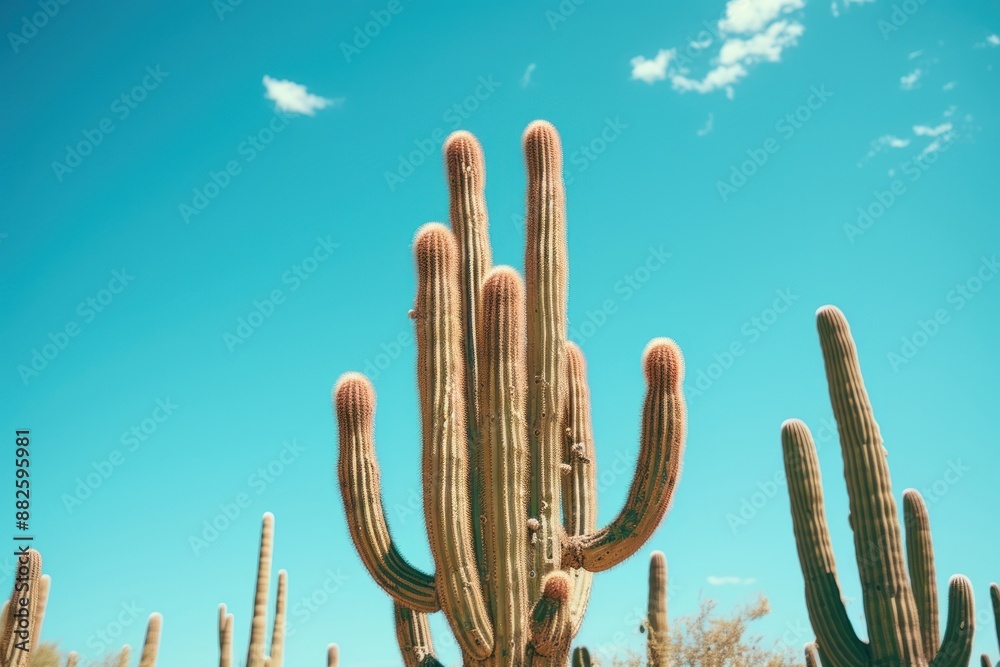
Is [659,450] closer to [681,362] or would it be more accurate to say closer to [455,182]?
[681,362]

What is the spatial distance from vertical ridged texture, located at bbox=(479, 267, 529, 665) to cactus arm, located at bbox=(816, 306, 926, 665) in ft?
17.0

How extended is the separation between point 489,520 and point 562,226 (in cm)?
272

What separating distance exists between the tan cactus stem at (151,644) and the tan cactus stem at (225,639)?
1.95m

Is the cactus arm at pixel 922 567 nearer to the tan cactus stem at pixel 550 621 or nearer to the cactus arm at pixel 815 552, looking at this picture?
the cactus arm at pixel 815 552

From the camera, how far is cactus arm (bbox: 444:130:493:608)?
23.4 feet

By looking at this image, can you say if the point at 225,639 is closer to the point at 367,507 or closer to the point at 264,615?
the point at 264,615

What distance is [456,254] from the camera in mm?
7602

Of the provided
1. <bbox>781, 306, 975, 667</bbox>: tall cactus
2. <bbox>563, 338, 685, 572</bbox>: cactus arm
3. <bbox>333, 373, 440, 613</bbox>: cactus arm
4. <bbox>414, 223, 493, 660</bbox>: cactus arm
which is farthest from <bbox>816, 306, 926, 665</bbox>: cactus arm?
<bbox>333, 373, 440, 613</bbox>: cactus arm

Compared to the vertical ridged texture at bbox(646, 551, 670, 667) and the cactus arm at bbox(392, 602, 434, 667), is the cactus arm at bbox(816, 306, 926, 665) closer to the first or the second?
the vertical ridged texture at bbox(646, 551, 670, 667)

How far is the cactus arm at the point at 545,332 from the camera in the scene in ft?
23.5

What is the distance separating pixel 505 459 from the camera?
22.7 ft

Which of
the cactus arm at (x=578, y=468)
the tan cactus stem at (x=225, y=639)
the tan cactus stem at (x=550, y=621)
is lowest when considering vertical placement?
the tan cactus stem at (x=550, y=621)

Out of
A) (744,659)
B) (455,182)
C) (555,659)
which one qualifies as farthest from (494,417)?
(744,659)

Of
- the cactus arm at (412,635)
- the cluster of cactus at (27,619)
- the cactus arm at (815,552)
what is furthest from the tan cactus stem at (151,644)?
the cactus arm at (815,552)
